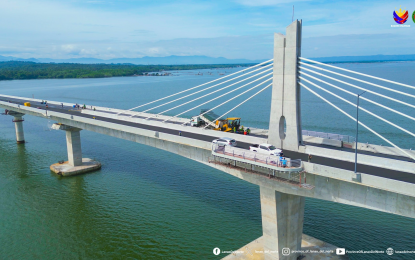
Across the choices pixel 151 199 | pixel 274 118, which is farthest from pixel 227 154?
pixel 151 199

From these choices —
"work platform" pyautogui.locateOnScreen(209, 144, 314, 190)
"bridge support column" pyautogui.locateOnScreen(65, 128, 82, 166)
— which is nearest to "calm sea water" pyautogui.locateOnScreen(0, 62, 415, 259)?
"bridge support column" pyautogui.locateOnScreen(65, 128, 82, 166)

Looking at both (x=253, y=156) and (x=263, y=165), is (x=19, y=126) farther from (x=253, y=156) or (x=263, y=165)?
(x=263, y=165)

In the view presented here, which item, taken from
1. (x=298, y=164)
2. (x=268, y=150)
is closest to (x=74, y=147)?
(x=268, y=150)

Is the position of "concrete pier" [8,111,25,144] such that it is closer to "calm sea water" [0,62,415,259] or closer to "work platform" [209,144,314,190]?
"calm sea water" [0,62,415,259]

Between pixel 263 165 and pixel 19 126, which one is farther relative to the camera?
pixel 19 126

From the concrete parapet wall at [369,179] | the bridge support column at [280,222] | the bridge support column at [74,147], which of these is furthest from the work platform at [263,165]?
the bridge support column at [74,147]

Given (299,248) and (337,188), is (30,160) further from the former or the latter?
(337,188)

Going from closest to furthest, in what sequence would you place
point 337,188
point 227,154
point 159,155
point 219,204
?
point 337,188
point 227,154
point 219,204
point 159,155
